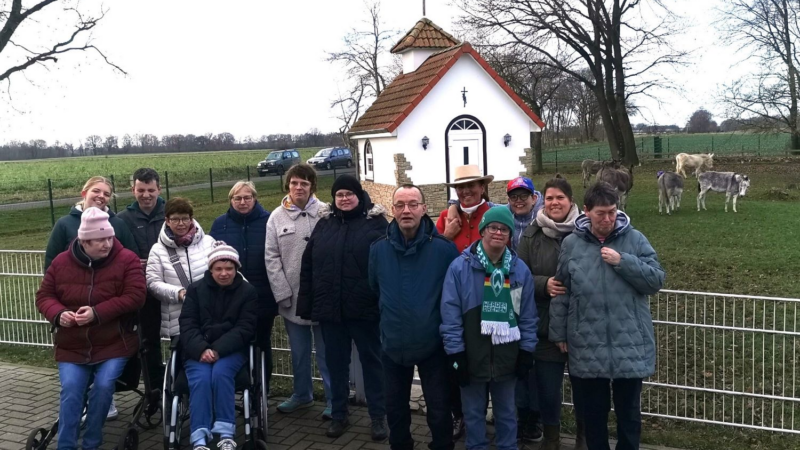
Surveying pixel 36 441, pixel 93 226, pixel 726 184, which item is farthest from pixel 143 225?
pixel 726 184

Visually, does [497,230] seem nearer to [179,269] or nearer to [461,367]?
[461,367]

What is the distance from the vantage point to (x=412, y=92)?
71.1 ft

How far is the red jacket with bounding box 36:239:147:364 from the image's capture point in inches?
189

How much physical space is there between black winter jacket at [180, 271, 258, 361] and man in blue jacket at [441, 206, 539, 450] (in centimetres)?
151

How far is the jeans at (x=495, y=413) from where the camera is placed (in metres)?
4.36

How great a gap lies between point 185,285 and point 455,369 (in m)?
2.25

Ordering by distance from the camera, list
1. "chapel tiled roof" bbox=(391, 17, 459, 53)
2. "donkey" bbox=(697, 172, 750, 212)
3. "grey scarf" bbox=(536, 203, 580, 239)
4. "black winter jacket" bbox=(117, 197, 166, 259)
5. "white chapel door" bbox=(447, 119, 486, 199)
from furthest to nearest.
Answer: "chapel tiled roof" bbox=(391, 17, 459, 53), "white chapel door" bbox=(447, 119, 486, 199), "donkey" bbox=(697, 172, 750, 212), "black winter jacket" bbox=(117, 197, 166, 259), "grey scarf" bbox=(536, 203, 580, 239)

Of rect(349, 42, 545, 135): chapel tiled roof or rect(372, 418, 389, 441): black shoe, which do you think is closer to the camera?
rect(372, 418, 389, 441): black shoe

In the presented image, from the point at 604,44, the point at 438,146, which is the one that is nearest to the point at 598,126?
the point at 604,44

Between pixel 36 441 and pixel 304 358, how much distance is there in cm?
209

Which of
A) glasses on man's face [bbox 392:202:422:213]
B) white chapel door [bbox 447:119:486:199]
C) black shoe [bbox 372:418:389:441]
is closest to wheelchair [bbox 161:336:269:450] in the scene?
black shoe [bbox 372:418:389:441]

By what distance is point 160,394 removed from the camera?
5457 mm

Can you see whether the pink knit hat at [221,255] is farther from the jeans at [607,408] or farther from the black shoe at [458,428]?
the jeans at [607,408]

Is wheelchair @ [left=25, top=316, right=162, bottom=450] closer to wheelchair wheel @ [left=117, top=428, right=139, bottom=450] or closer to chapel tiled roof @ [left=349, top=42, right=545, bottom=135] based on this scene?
wheelchair wheel @ [left=117, top=428, right=139, bottom=450]
